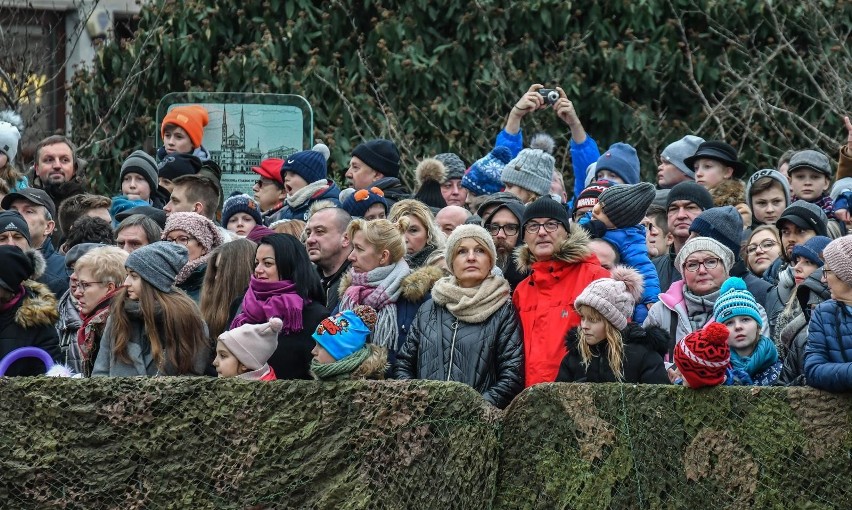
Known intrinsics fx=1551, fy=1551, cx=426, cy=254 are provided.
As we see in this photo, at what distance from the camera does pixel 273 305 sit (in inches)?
323

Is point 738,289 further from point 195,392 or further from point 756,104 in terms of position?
point 756,104

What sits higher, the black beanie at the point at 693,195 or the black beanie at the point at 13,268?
the black beanie at the point at 693,195

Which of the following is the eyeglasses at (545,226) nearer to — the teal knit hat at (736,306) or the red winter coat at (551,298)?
the red winter coat at (551,298)

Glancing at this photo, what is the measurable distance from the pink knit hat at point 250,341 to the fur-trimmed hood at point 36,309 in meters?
1.36

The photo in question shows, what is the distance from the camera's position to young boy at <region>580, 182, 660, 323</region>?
29.6 ft

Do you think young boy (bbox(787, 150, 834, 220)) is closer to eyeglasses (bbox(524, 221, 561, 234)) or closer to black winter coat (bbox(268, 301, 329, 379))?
eyeglasses (bbox(524, 221, 561, 234))

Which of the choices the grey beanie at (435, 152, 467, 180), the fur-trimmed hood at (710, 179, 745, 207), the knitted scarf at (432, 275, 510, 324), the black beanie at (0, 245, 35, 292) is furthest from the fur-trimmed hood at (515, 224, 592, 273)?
the grey beanie at (435, 152, 467, 180)

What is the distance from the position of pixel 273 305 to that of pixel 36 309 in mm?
1390

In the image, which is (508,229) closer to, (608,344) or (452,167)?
(608,344)

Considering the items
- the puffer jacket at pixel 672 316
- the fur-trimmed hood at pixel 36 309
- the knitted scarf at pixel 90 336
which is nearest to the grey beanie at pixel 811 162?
the puffer jacket at pixel 672 316

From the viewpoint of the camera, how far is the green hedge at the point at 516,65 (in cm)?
1489

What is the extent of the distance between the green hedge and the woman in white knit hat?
6490 millimetres

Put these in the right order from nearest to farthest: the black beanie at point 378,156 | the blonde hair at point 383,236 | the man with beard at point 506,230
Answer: the blonde hair at point 383,236 < the man with beard at point 506,230 < the black beanie at point 378,156

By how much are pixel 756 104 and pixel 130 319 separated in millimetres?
8463
